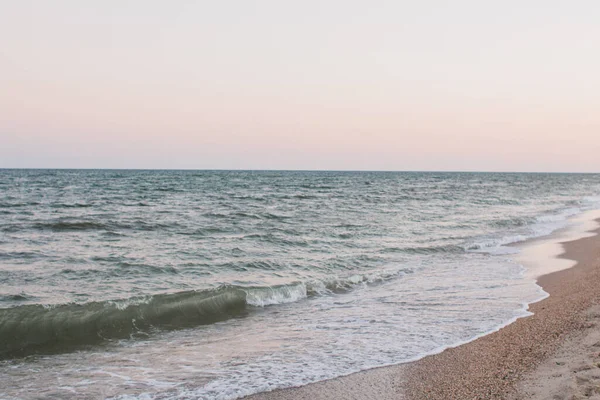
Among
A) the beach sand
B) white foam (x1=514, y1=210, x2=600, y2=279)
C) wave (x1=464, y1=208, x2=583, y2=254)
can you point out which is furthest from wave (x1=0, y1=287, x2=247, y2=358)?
wave (x1=464, y1=208, x2=583, y2=254)

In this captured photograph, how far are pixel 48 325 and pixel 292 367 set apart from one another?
178 inches

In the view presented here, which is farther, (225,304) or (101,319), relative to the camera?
(225,304)

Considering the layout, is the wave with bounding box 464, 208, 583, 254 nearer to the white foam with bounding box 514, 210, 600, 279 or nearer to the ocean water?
the ocean water

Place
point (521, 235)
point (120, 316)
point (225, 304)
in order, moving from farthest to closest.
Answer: point (521, 235) < point (225, 304) < point (120, 316)

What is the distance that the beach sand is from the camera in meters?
5.20

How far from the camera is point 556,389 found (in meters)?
5.02

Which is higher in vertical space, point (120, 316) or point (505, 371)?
point (505, 371)

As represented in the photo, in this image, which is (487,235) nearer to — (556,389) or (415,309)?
(415,309)

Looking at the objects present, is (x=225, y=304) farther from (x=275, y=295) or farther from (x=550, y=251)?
(x=550, y=251)

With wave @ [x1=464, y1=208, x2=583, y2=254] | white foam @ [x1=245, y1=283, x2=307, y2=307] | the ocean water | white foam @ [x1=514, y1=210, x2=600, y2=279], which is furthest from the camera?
wave @ [x1=464, y1=208, x2=583, y2=254]

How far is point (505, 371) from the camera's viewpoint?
→ 19.3ft

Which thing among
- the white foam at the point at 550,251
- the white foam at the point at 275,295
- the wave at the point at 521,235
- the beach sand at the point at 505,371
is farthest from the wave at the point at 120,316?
the wave at the point at 521,235

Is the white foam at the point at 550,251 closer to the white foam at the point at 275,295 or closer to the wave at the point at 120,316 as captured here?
the white foam at the point at 275,295

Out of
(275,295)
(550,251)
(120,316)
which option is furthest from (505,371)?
(550,251)
